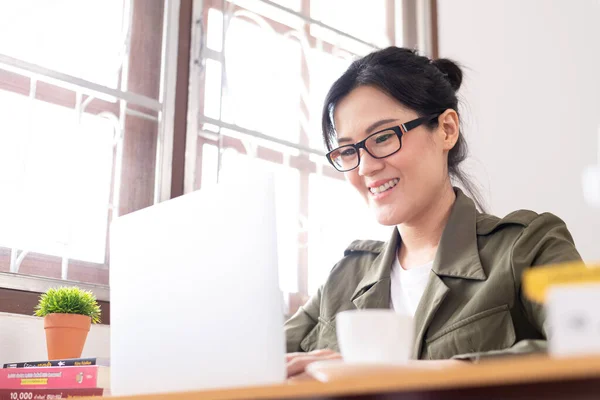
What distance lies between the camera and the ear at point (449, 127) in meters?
1.69

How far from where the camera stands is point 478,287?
4.54ft

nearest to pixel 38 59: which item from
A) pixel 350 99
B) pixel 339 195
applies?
pixel 350 99

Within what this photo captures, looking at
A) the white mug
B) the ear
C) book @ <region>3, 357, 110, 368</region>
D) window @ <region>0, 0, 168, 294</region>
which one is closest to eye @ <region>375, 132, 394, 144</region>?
the ear

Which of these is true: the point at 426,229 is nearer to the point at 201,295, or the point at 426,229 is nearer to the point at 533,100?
the point at 201,295

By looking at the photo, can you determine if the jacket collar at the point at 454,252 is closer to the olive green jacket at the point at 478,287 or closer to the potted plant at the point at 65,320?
the olive green jacket at the point at 478,287

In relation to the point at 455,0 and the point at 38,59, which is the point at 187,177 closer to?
the point at 38,59

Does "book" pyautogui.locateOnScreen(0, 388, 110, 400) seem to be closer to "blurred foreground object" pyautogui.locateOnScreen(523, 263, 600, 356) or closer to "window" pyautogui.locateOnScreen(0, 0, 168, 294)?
"window" pyautogui.locateOnScreen(0, 0, 168, 294)

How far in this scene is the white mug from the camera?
2.03 feet

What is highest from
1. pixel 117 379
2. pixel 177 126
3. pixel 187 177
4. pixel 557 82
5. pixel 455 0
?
pixel 455 0

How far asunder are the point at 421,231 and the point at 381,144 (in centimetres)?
22

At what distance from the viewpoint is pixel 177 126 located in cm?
229

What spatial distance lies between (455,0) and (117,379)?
2737 mm

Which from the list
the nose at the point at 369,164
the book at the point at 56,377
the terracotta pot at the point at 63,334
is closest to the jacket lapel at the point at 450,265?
the nose at the point at 369,164

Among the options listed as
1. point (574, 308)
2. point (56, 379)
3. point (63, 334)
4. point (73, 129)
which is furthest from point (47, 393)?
point (574, 308)
